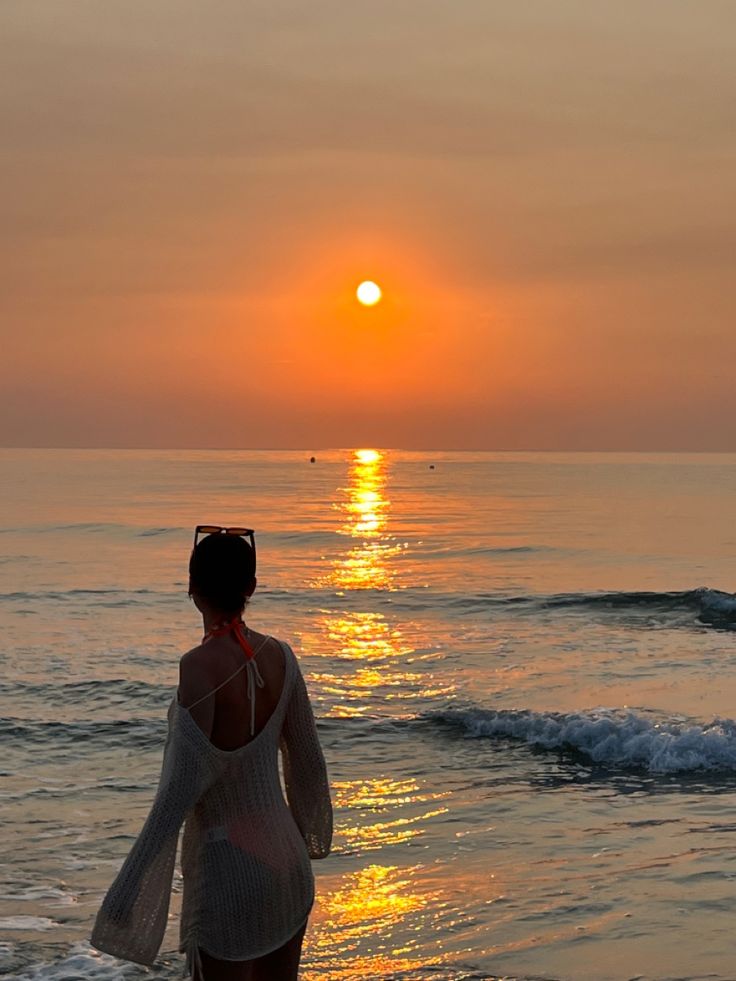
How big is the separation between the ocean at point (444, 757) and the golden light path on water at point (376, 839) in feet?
0.09

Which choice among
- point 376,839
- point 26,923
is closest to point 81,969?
point 26,923

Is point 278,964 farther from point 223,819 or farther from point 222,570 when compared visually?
point 222,570

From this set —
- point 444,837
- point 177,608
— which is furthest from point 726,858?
point 177,608

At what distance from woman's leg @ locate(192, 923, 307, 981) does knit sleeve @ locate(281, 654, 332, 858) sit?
0.33 meters

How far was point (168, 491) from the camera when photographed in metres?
97.8

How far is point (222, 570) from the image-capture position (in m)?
3.67

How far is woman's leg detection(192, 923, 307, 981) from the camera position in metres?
3.75

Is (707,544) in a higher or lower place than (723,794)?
higher

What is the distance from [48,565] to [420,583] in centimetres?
1210

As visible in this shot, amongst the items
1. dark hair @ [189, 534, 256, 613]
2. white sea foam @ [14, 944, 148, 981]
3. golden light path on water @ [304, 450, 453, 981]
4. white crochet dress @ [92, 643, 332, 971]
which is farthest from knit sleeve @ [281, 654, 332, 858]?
white sea foam @ [14, 944, 148, 981]

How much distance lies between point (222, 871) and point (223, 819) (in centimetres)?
15

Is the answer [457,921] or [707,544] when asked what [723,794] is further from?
[707,544]

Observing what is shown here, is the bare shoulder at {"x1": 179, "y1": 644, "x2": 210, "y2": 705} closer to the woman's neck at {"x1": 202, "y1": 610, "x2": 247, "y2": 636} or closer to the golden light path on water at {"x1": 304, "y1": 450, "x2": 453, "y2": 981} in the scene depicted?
the woman's neck at {"x1": 202, "y1": 610, "x2": 247, "y2": 636}

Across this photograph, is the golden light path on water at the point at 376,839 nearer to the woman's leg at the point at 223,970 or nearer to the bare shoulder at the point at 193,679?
the woman's leg at the point at 223,970
